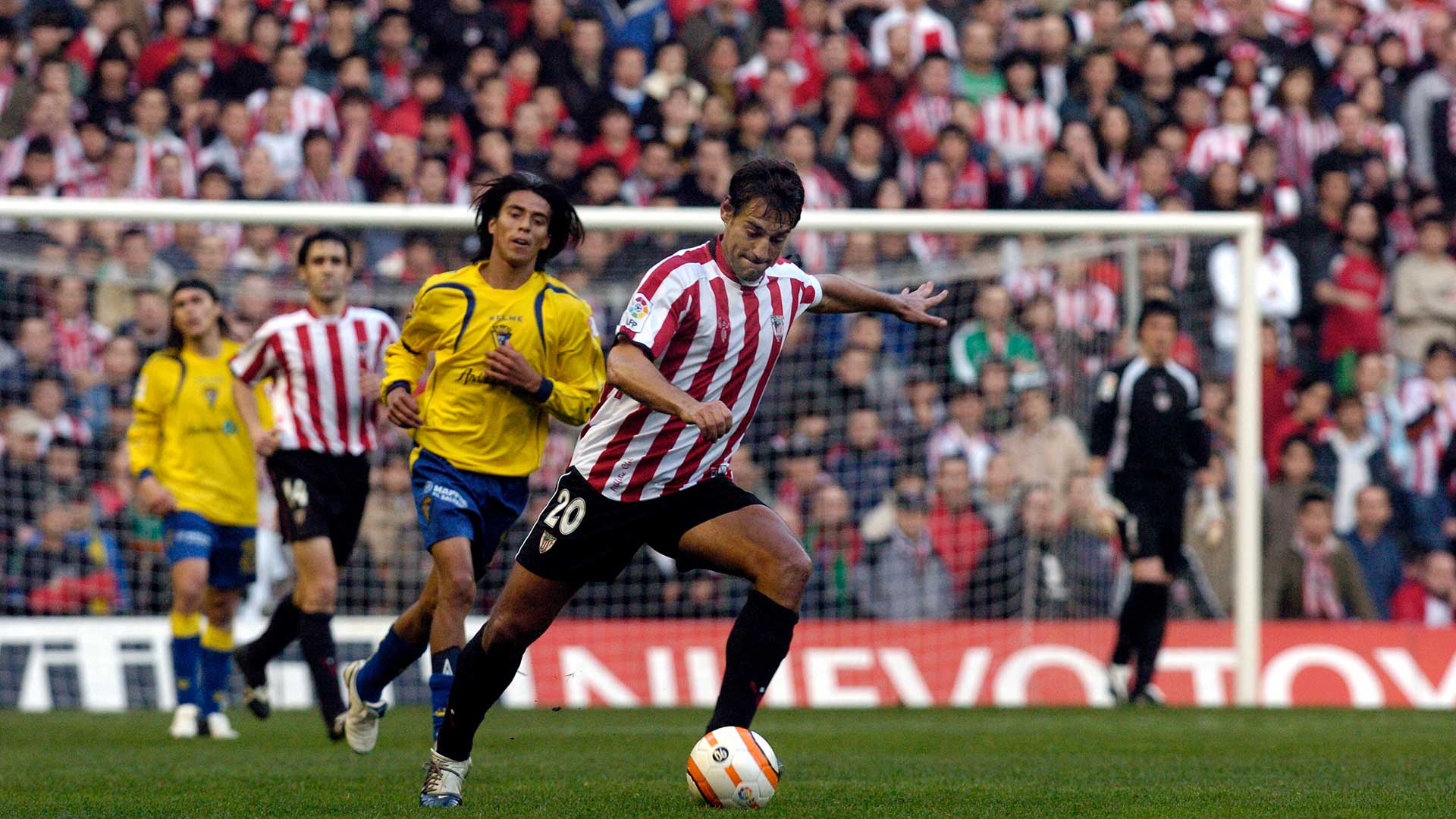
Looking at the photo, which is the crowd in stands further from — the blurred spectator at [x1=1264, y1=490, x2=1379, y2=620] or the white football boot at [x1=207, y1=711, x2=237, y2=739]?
the white football boot at [x1=207, y1=711, x2=237, y2=739]

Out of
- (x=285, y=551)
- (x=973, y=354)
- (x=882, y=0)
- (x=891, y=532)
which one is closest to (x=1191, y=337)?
(x=973, y=354)

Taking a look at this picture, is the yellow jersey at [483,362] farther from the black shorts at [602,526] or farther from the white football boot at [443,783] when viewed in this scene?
the white football boot at [443,783]

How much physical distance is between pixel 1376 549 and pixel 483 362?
928 centimetres

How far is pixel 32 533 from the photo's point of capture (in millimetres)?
13258

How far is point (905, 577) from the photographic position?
1364cm

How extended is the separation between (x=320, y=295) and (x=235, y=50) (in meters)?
7.13

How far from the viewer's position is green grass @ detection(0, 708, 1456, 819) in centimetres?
612

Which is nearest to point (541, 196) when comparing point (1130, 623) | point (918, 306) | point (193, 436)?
point (918, 306)

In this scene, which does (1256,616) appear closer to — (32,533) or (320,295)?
(320,295)

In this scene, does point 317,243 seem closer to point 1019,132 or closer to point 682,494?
point 682,494

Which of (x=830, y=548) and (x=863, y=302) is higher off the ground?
(x=863, y=302)

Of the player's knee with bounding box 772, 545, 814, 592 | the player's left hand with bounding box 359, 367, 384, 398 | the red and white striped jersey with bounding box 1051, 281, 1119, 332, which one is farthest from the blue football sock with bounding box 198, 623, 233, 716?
the red and white striped jersey with bounding box 1051, 281, 1119, 332

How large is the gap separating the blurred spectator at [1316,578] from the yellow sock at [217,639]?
7741 mm

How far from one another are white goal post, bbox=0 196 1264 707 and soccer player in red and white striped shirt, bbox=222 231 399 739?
296 centimetres
